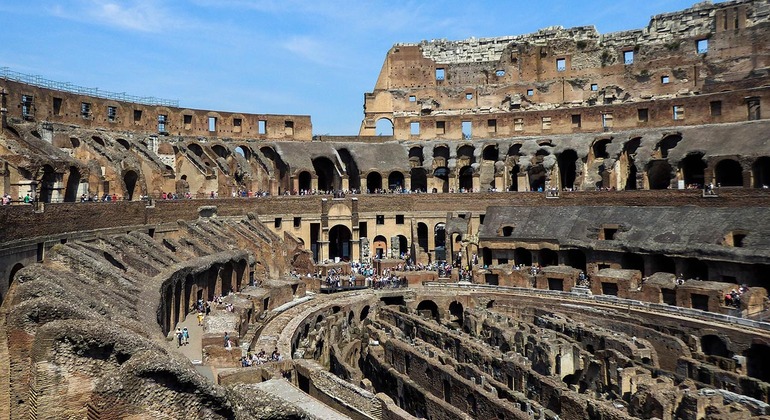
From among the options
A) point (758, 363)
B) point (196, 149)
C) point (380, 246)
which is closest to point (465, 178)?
point (380, 246)

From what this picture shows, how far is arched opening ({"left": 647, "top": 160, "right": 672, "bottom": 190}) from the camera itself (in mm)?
42312

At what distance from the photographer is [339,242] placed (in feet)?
159

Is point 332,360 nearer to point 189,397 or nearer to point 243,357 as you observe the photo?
point 243,357

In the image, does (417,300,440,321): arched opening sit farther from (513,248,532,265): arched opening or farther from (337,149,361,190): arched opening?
(337,149,361,190): arched opening

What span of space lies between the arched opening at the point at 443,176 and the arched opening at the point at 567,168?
28.6ft

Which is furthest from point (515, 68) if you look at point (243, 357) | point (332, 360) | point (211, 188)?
point (243, 357)

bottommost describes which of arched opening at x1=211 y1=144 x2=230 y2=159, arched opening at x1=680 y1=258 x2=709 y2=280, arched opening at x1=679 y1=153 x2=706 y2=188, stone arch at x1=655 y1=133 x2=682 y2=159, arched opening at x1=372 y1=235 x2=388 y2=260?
arched opening at x1=680 y1=258 x2=709 y2=280

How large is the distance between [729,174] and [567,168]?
11.9 m

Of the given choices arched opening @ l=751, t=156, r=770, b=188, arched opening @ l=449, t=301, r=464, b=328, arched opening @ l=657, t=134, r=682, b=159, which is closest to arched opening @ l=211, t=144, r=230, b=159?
arched opening @ l=449, t=301, r=464, b=328

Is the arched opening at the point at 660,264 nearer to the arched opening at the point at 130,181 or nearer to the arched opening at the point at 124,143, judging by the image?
the arched opening at the point at 130,181

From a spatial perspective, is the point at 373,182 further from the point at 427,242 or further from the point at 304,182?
the point at 427,242

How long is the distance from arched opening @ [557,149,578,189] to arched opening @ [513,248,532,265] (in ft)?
36.0

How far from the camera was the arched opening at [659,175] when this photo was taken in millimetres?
42312

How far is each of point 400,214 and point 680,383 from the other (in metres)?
27.6
